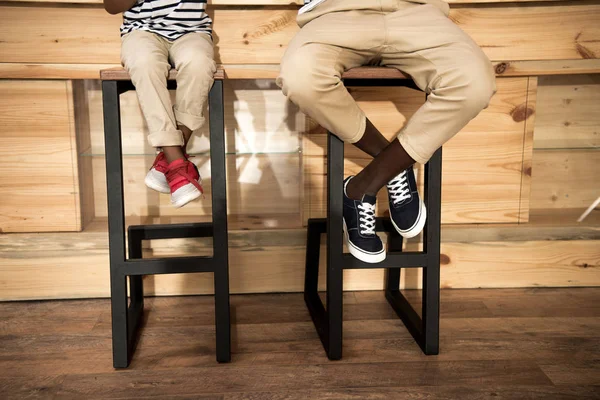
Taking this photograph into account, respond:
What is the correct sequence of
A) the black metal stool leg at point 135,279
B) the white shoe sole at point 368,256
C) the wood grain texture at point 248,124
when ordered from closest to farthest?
the white shoe sole at point 368,256 → the black metal stool leg at point 135,279 → the wood grain texture at point 248,124

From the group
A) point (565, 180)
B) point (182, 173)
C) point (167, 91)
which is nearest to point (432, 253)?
point (182, 173)

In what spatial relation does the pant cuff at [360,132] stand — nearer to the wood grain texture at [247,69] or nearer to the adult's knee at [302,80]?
the adult's knee at [302,80]

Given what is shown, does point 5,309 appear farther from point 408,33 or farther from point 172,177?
point 408,33

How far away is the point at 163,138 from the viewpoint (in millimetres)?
1412

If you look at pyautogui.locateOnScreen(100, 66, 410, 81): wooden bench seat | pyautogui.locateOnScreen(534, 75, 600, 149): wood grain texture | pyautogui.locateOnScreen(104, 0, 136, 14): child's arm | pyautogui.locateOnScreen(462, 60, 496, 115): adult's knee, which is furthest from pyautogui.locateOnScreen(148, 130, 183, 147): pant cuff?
pyautogui.locateOnScreen(534, 75, 600, 149): wood grain texture

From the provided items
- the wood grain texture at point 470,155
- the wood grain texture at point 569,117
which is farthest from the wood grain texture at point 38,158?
the wood grain texture at point 569,117

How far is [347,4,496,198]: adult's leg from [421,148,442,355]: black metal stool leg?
0.07 meters

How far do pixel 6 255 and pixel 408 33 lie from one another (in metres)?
1.22

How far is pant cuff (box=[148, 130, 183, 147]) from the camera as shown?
141 cm

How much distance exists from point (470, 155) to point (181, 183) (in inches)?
35.0

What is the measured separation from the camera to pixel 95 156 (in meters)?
1.93

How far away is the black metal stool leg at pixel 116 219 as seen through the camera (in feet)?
4.53

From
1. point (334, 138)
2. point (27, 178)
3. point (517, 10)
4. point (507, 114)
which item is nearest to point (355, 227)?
point (334, 138)

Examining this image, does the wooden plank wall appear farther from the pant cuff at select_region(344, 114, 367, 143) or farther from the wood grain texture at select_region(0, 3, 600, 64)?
the pant cuff at select_region(344, 114, 367, 143)
